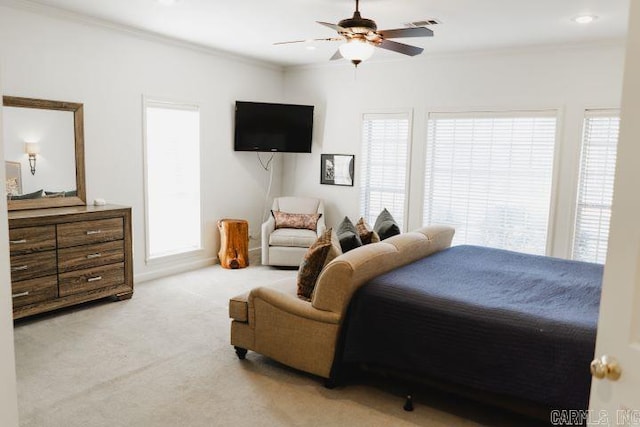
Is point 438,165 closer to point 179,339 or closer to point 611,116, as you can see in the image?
point 611,116

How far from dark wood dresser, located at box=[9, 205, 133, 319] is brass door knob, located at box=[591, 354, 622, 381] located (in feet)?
13.0

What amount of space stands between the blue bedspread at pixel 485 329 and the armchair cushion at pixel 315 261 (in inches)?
13.6

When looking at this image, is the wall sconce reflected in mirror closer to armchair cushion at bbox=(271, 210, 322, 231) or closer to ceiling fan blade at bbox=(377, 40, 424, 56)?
armchair cushion at bbox=(271, 210, 322, 231)

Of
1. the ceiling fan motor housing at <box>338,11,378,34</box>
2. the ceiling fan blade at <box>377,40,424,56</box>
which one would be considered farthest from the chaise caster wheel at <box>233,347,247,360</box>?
the ceiling fan blade at <box>377,40,424,56</box>

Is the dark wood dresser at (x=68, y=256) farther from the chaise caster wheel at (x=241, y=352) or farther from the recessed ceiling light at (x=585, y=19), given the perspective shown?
the recessed ceiling light at (x=585, y=19)

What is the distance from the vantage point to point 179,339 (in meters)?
3.80

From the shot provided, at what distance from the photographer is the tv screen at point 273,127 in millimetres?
6328

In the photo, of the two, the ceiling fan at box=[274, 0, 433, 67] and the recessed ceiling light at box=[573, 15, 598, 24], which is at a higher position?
the recessed ceiling light at box=[573, 15, 598, 24]

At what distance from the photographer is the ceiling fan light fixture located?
3621 millimetres

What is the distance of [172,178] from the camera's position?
5699 mm

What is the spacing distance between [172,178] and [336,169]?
7.10 ft

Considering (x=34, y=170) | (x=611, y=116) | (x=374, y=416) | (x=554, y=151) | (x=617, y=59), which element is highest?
(x=617, y=59)

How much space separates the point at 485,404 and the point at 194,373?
1.82m

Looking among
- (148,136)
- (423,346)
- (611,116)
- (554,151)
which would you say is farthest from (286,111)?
(423,346)
